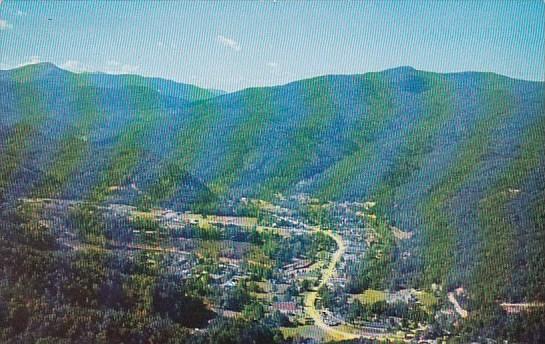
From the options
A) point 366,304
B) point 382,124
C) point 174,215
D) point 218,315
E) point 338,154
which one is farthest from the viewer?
point 382,124

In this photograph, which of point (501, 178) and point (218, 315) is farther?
point (501, 178)

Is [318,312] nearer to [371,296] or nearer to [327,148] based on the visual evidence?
[371,296]

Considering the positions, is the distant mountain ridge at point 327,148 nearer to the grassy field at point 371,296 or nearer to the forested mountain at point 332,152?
the forested mountain at point 332,152

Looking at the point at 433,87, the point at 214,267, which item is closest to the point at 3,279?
the point at 214,267

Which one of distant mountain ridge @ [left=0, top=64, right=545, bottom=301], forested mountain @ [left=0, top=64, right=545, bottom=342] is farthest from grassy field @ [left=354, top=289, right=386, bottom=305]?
distant mountain ridge @ [left=0, top=64, right=545, bottom=301]

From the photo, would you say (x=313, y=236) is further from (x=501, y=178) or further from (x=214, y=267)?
(x=501, y=178)

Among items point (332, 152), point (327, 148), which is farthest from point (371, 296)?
point (327, 148)

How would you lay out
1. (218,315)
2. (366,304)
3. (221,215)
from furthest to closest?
(221,215) < (366,304) < (218,315)

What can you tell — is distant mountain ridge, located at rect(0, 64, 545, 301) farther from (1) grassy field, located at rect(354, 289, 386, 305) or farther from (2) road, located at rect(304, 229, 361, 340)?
(2) road, located at rect(304, 229, 361, 340)

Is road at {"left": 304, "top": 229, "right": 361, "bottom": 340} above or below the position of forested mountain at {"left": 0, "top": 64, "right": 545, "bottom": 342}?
below
